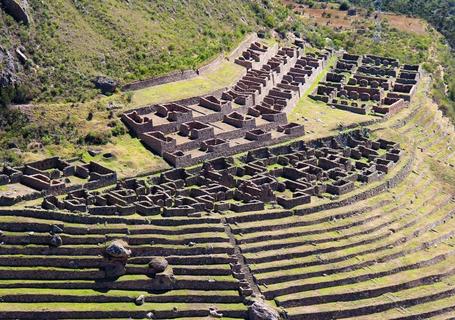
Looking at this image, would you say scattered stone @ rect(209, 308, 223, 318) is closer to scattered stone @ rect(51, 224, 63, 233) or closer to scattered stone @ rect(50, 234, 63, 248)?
scattered stone @ rect(50, 234, 63, 248)

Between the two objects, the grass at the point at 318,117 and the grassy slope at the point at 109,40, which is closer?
the grassy slope at the point at 109,40

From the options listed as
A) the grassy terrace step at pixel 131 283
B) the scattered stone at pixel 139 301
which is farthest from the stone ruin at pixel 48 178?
the scattered stone at pixel 139 301

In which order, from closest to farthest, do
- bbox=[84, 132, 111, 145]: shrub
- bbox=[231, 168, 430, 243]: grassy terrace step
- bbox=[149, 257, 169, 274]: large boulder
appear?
bbox=[149, 257, 169, 274]: large boulder
bbox=[231, 168, 430, 243]: grassy terrace step
bbox=[84, 132, 111, 145]: shrub

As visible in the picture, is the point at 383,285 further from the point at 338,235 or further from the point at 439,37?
the point at 439,37

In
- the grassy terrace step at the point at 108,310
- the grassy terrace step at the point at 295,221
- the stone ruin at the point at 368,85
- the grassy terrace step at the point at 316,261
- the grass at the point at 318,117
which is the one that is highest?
the stone ruin at the point at 368,85

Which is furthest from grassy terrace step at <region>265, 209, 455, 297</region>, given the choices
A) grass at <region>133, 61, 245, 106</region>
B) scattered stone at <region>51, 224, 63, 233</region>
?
grass at <region>133, 61, 245, 106</region>

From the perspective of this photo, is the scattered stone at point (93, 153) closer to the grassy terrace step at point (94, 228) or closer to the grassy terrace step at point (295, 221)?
the grassy terrace step at point (94, 228)
